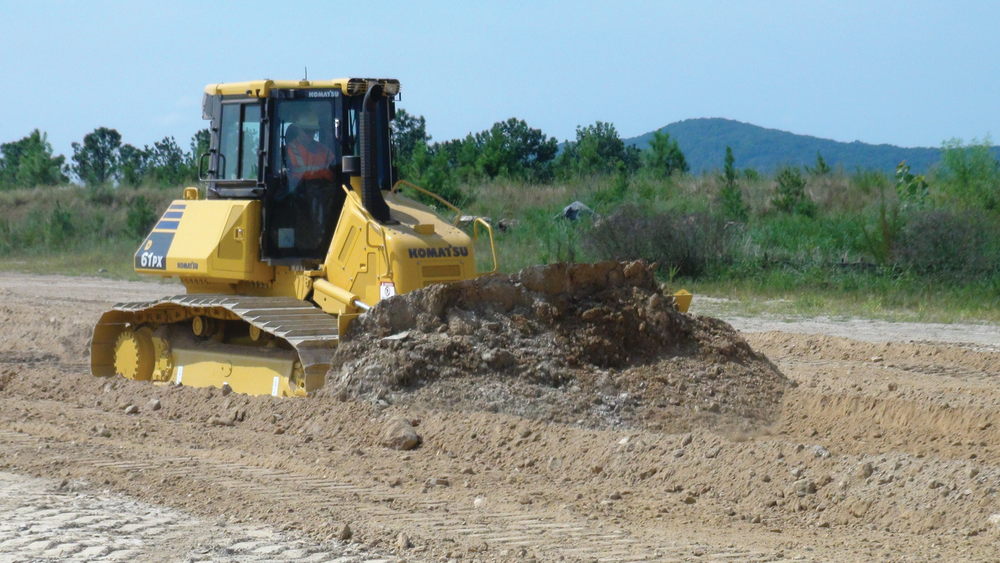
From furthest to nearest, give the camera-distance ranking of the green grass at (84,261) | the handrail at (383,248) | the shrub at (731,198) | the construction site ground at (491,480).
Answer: the green grass at (84,261) < the shrub at (731,198) < the handrail at (383,248) < the construction site ground at (491,480)

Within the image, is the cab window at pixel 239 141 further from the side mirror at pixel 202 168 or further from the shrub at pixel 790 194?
the shrub at pixel 790 194

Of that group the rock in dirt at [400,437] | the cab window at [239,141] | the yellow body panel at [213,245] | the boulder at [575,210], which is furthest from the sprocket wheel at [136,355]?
the boulder at [575,210]

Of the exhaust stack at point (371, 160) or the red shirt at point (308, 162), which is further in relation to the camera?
the red shirt at point (308, 162)

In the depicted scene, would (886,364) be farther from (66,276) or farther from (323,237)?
(66,276)

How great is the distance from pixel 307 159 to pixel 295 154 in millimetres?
112

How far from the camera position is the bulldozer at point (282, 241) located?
8.30 m

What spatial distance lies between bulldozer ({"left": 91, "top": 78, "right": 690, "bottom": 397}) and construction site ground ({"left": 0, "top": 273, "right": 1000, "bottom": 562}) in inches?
24.7

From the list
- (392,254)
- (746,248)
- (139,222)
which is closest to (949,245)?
(746,248)

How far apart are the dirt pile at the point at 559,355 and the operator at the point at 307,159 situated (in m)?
1.70

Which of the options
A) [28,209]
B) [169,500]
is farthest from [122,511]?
[28,209]

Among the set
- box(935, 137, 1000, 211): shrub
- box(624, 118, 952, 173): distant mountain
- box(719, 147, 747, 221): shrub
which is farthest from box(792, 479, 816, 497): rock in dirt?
box(624, 118, 952, 173): distant mountain

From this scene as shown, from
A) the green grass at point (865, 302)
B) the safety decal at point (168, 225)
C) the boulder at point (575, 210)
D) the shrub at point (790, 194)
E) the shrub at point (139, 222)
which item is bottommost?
the green grass at point (865, 302)

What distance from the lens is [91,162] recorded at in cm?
5112

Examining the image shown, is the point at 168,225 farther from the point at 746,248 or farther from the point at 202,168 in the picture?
the point at 746,248
